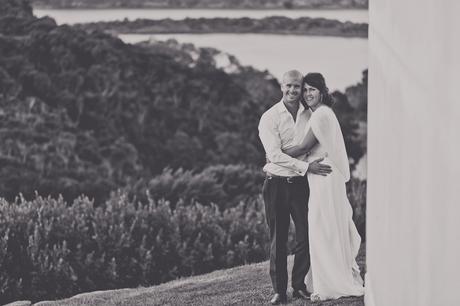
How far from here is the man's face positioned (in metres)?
7.41

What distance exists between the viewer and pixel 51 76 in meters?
18.9

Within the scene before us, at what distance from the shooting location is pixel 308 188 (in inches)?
300

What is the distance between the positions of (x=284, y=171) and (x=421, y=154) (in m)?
A: 4.04

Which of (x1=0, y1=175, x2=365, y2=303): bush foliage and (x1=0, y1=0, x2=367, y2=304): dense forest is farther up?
(x1=0, y1=0, x2=367, y2=304): dense forest

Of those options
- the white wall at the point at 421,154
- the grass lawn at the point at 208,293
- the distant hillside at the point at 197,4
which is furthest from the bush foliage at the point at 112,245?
the white wall at the point at 421,154

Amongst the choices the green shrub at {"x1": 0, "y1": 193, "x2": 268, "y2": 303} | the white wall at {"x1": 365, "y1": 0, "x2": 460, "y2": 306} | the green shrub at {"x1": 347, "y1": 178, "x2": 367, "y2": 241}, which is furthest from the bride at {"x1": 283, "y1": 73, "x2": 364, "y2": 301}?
the green shrub at {"x1": 347, "y1": 178, "x2": 367, "y2": 241}

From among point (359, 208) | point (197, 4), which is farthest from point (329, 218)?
point (197, 4)

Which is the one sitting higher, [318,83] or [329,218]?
[318,83]

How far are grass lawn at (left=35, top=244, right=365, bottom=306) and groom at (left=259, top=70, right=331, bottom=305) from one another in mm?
552

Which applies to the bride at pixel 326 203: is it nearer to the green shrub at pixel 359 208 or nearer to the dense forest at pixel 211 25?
the green shrub at pixel 359 208

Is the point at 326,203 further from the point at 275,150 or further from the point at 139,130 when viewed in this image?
the point at 139,130

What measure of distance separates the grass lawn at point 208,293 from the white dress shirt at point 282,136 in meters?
1.10

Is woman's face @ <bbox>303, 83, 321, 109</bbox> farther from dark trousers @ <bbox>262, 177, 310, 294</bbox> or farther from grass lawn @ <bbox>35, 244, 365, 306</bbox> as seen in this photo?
grass lawn @ <bbox>35, 244, 365, 306</bbox>

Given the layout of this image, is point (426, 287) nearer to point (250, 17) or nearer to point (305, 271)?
point (305, 271)
